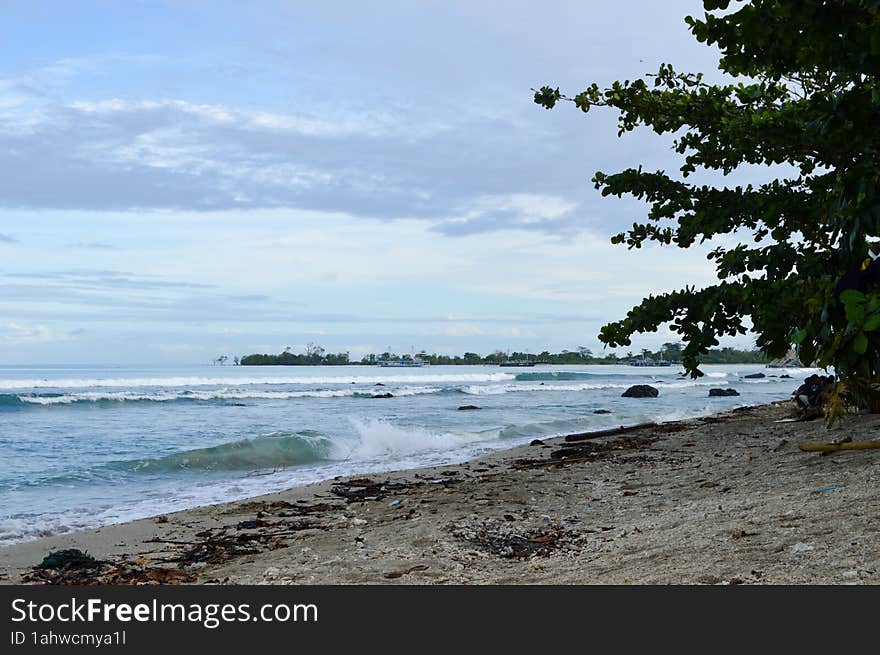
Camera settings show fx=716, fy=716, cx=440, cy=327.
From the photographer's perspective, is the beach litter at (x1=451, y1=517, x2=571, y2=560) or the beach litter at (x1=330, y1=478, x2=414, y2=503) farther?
the beach litter at (x1=330, y1=478, x2=414, y2=503)

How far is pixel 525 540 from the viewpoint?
19.9 feet

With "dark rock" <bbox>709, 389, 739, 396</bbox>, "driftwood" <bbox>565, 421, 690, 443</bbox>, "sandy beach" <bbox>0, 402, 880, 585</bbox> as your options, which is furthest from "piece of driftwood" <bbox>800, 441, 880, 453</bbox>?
"dark rock" <bbox>709, 389, 739, 396</bbox>

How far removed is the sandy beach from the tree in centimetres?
105

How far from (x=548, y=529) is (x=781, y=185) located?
5364 millimetres

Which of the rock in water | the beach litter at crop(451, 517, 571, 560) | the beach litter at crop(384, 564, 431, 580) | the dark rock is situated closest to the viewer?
the beach litter at crop(384, 564, 431, 580)

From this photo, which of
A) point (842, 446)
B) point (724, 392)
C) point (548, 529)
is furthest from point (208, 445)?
point (724, 392)

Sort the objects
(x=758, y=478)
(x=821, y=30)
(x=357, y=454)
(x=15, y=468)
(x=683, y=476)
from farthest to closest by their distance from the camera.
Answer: (x=357, y=454) → (x=15, y=468) → (x=683, y=476) → (x=758, y=478) → (x=821, y=30)

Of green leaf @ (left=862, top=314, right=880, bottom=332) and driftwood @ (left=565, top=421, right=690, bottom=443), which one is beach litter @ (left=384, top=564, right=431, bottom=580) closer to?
green leaf @ (left=862, top=314, right=880, bottom=332)

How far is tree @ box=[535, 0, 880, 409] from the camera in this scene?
10.8ft

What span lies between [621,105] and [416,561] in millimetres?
5615

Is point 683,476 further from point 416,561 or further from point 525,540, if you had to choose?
point 416,561

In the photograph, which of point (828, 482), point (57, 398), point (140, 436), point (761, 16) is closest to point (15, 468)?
point (140, 436)

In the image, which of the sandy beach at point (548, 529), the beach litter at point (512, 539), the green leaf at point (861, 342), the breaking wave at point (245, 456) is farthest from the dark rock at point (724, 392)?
the green leaf at point (861, 342)

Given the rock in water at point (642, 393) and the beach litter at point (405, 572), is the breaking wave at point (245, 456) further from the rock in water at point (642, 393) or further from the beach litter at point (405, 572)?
the rock in water at point (642, 393)
